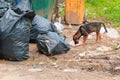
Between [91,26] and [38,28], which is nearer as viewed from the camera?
[38,28]

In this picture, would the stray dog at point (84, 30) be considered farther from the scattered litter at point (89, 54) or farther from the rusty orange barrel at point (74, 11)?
the rusty orange barrel at point (74, 11)

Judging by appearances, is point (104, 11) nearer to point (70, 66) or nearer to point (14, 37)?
point (14, 37)

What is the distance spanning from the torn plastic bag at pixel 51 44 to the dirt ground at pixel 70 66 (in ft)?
0.31

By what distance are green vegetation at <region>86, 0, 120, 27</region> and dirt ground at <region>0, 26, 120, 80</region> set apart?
335 cm

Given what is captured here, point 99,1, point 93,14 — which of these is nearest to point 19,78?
point 93,14

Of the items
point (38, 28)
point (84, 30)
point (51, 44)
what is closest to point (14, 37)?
point (51, 44)

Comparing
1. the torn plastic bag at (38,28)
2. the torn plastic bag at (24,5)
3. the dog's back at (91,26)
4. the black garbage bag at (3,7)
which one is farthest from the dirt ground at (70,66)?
the black garbage bag at (3,7)

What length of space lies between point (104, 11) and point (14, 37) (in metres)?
6.21

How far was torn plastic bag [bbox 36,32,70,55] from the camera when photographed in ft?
21.7

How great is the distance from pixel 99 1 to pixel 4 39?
809cm

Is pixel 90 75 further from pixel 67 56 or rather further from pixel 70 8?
pixel 70 8

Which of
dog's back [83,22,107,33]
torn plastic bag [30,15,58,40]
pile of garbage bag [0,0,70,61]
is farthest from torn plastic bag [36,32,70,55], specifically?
dog's back [83,22,107,33]

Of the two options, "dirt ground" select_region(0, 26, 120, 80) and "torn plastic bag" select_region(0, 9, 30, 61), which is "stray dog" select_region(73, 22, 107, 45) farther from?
"torn plastic bag" select_region(0, 9, 30, 61)

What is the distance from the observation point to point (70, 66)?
5.95 metres
